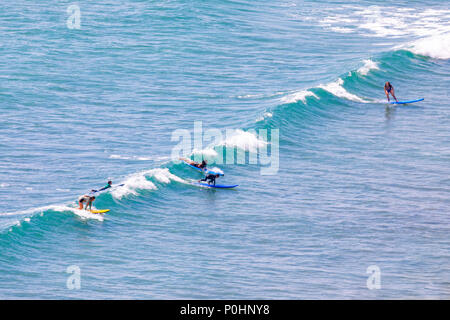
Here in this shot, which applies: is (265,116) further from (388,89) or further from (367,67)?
(367,67)

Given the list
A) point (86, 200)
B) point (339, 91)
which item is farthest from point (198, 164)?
point (339, 91)

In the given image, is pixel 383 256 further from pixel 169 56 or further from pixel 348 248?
pixel 169 56

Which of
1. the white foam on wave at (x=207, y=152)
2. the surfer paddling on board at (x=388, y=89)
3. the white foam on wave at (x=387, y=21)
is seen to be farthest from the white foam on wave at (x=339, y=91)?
the white foam on wave at (x=387, y=21)

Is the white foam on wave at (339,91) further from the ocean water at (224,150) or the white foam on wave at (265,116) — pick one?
the white foam on wave at (265,116)

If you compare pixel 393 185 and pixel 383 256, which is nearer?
pixel 383 256

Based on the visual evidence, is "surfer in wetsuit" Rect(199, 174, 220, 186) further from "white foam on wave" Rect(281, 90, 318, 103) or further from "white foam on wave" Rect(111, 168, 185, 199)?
"white foam on wave" Rect(281, 90, 318, 103)
